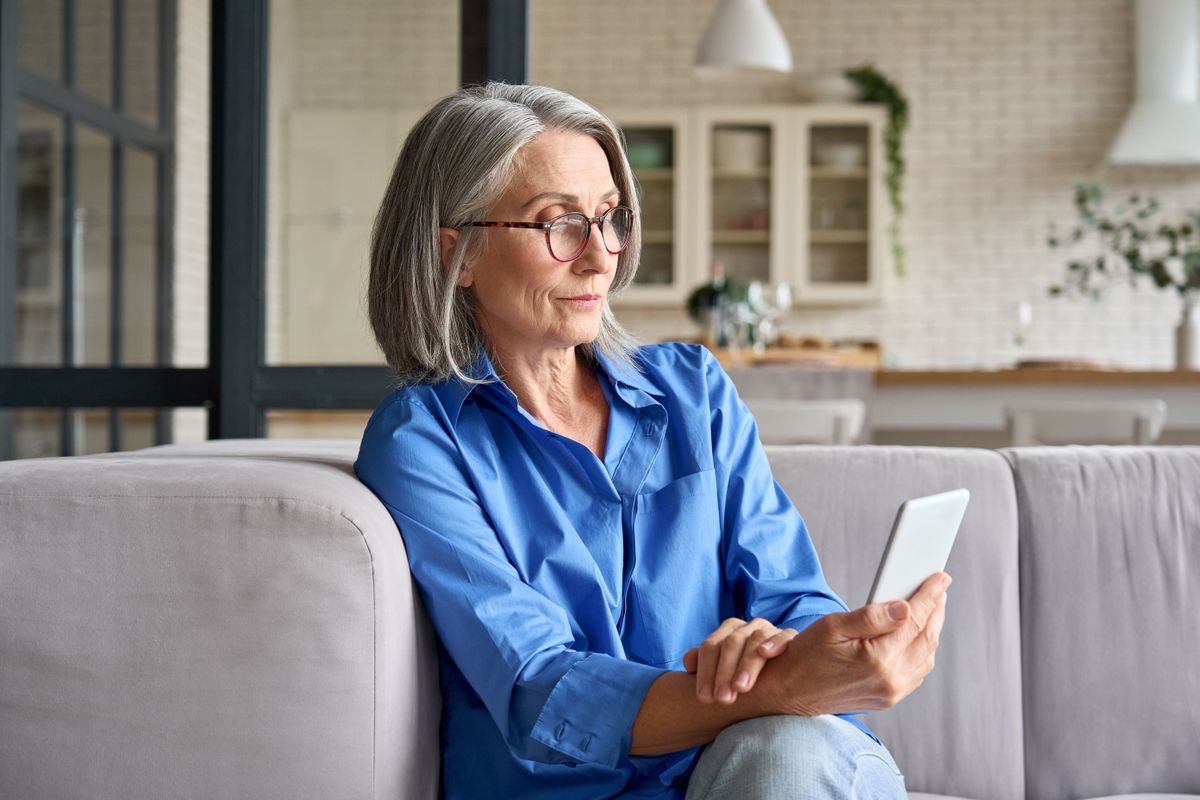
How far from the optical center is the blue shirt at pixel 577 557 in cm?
122

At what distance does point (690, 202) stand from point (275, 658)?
6.20 meters

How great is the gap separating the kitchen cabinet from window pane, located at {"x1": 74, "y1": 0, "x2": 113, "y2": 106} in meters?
3.21

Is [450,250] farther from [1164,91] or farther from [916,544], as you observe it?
[1164,91]

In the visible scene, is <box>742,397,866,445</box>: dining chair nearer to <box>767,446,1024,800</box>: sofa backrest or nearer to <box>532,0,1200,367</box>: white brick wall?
<box>767,446,1024,800</box>: sofa backrest

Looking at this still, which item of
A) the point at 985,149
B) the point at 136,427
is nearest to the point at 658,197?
the point at 985,149

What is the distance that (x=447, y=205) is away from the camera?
1.46 metres

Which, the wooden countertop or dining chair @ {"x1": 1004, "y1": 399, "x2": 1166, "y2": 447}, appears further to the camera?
the wooden countertop

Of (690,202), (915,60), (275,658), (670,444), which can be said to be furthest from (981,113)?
(275,658)

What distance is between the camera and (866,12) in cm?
736

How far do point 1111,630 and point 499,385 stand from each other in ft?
3.00

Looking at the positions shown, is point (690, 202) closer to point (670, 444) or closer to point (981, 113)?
point (981, 113)

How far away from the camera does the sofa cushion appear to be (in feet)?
3.89

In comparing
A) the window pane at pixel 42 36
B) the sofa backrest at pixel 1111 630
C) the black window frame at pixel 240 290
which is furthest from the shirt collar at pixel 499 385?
the window pane at pixel 42 36

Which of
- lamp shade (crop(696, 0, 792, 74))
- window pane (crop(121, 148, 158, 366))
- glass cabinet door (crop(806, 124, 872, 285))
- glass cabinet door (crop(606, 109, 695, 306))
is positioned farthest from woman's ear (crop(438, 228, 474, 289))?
glass cabinet door (crop(806, 124, 872, 285))
